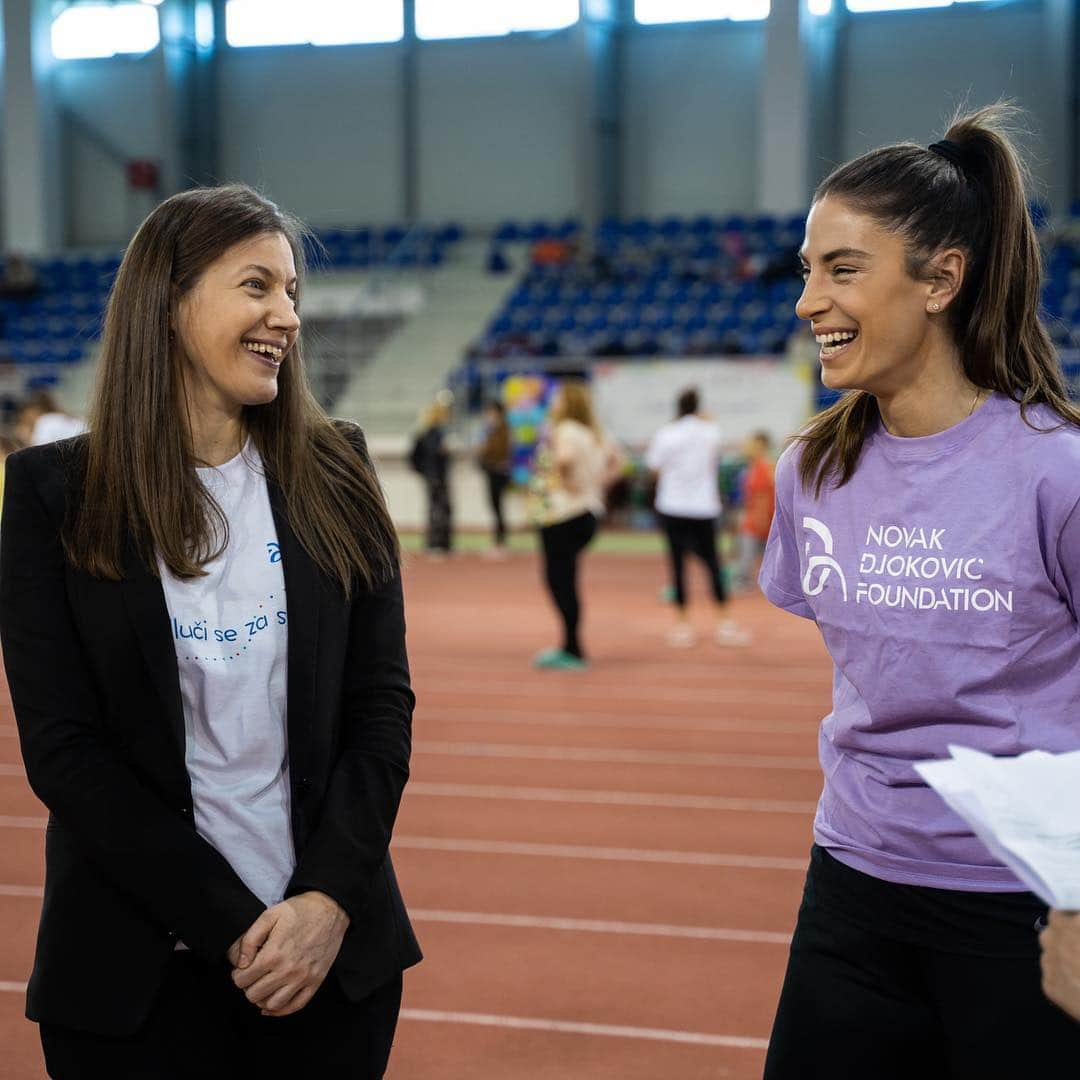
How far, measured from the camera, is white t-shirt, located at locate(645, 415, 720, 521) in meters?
9.93

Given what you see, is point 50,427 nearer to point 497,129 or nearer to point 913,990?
point 913,990

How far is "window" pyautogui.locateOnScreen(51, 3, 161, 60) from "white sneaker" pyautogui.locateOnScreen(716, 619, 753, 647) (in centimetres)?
1994

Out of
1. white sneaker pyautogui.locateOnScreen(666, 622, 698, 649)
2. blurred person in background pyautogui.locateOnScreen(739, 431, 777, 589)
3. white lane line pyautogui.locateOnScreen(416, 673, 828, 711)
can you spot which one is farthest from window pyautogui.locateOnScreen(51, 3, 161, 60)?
white lane line pyautogui.locateOnScreen(416, 673, 828, 711)

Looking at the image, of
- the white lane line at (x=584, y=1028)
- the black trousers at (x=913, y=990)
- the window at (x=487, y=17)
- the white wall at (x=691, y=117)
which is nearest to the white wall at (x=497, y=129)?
the window at (x=487, y=17)

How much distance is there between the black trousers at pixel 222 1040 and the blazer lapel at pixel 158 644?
32 centimetres

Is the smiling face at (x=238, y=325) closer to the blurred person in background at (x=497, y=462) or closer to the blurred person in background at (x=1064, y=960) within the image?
the blurred person in background at (x=1064, y=960)

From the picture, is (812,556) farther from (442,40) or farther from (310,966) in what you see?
(442,40)

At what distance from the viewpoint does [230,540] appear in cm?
211

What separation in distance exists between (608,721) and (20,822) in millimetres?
3011

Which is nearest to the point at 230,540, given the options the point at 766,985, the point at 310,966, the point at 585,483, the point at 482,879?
the point at 310,966

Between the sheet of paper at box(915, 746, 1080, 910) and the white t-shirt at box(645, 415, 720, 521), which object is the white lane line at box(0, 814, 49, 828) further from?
the white t-shirt at box(645, 415, 720, 521)

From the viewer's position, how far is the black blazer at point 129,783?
6.29 feet

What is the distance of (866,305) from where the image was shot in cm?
201

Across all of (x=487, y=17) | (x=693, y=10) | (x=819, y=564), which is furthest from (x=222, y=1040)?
(x=487, y=17)
